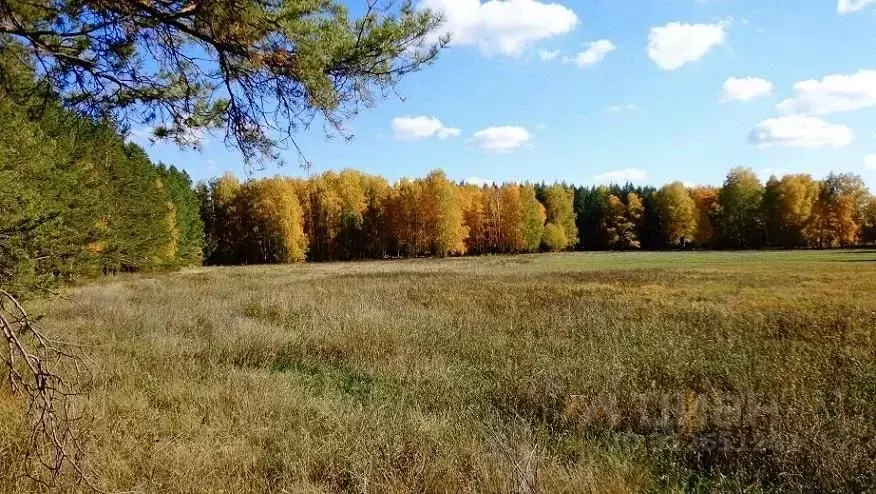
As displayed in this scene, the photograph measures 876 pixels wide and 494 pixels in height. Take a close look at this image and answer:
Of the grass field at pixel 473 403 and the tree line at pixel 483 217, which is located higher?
the tree line at pixel 483 217

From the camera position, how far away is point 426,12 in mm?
4160

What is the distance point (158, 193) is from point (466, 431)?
131 feet

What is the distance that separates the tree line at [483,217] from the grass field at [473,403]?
51.6m

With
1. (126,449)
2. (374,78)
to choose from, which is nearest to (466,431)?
(126,449)

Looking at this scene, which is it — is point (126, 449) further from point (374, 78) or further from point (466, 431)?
point (374, 78)

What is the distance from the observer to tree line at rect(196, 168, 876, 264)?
63.9m

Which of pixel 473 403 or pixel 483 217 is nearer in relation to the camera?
pixel 473 403

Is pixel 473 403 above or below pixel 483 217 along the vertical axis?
below

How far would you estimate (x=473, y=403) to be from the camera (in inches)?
244

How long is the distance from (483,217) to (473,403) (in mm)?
70060

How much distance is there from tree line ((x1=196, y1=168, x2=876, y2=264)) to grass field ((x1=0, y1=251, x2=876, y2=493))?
5157cm

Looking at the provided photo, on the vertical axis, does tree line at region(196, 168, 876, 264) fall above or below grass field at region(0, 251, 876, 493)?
above

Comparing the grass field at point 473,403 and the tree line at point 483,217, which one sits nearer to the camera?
the grass field at point 473,403

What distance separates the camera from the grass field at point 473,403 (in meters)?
4.12
